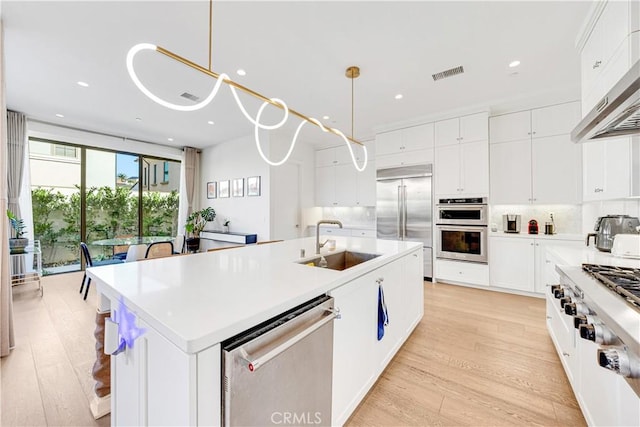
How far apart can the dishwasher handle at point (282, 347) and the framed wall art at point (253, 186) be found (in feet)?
15.3

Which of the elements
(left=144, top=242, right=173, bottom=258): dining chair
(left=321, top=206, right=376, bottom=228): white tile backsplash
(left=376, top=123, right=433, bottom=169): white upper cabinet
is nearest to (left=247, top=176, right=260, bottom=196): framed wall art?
(left=321, top=206, right=376, bottom=228): white tile backsplash

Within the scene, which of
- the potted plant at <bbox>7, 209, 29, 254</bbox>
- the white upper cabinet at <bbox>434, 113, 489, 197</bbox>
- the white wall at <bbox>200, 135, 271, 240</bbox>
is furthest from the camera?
the white wall at <bbox>200, 135, 271, 240</bbox>

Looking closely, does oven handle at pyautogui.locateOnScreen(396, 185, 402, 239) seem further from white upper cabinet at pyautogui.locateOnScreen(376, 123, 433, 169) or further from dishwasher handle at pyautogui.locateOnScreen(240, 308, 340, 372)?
dishwasher handle at pyautogui.locateOnScreen(240, 308, 340, 372)

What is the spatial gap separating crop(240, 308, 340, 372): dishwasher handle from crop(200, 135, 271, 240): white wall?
431 cm

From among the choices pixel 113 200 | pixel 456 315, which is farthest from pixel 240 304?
pixel 113 200

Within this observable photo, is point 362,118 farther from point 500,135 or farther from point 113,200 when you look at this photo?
point 113,200

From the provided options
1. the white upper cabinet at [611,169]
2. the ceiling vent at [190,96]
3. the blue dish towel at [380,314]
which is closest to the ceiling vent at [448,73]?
the white upper cabinet at [611,169]

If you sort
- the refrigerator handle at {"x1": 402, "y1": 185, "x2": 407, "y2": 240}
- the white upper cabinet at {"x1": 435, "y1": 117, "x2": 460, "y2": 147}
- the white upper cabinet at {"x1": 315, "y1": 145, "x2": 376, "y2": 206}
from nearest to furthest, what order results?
the white upper cabinet at {"x1": 435, "y1": 117, "x2": 460, "y2": 147} → the refrigerator handle at {"x1": 402, "y1": 185, "x2": 407, "y2": 240} → the white upper cabinet at {"x1": 315, "y1": 145, "x2": 376, "y2": 206}

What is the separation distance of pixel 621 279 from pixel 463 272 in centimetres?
308

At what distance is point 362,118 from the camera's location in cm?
453

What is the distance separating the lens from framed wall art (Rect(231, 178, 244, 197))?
5824 mm

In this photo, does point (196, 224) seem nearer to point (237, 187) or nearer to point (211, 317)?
point (237, 187)

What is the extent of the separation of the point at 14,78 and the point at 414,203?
5798mm

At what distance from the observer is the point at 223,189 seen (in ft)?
20.6
